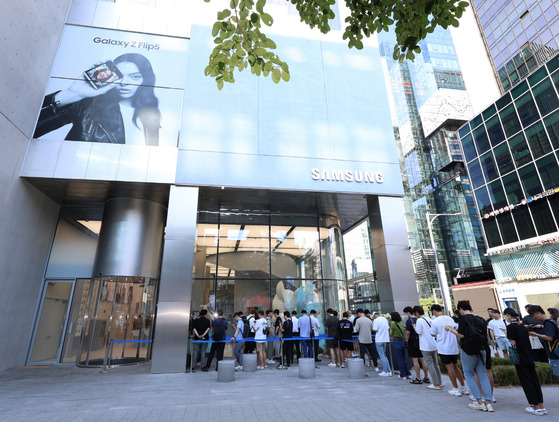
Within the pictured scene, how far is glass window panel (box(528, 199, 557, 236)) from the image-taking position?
73.0ft

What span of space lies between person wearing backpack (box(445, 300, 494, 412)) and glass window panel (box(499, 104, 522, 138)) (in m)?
27.4

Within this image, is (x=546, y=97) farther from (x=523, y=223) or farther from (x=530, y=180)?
(x=523, y=223)

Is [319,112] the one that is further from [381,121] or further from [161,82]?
[161,82]

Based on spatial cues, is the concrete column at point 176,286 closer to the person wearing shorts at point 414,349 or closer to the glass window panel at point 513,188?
the person wearing shorts at point 414,349

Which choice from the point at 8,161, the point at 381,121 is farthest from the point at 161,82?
the point at 381,121

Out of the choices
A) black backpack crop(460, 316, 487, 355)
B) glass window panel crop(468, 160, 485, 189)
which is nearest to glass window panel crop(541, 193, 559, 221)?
glass window panel crop(468, 160, 485, 189)

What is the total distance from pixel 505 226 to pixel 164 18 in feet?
97.5

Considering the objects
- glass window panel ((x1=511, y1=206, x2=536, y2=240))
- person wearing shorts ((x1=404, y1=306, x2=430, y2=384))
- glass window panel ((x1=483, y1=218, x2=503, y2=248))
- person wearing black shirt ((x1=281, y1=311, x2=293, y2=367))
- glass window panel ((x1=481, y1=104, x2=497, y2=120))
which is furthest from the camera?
glass window panel ((x1=481, y1=104, x2=497, y2=120))

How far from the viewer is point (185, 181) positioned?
11.1m

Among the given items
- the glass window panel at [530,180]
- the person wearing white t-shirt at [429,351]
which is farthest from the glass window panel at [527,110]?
the person wearing white t-shirt at [429,351]

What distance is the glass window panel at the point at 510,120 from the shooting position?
84.7 ft

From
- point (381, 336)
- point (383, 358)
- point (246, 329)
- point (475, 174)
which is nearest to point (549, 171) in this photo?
point (475, 174)

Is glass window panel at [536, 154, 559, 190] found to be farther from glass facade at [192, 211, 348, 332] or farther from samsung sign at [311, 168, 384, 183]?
glass facade at [192, 211, 348, 332]

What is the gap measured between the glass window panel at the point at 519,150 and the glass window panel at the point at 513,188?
1.17m
